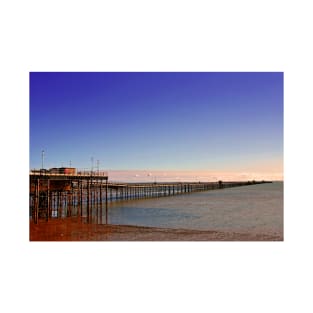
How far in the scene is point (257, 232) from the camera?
49.6ft

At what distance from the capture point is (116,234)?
43.1ft

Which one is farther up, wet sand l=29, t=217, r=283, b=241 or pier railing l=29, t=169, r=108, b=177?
pier railing l=29, t=169, r=108, b=177

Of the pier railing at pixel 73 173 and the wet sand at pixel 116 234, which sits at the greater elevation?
the pier railing at pixel 73 173

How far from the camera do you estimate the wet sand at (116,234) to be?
12.2 m

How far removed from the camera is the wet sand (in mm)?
12156

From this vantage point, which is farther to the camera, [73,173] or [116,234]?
[73,173]

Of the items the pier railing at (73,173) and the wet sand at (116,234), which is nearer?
the wet sand at (116,234)

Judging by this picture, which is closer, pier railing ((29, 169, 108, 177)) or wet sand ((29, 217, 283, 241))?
wet sand ((29, 217, 283, 241))
